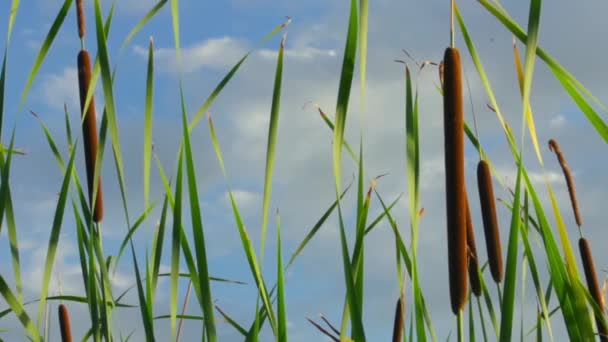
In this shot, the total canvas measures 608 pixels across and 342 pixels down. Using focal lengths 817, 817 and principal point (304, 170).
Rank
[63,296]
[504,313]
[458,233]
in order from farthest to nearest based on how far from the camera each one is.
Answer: [63,296], [458,233], [504,313]

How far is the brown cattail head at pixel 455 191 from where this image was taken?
4.97 ft

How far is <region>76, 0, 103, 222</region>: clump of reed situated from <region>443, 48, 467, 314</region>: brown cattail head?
3.16 ft

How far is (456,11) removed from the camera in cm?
178

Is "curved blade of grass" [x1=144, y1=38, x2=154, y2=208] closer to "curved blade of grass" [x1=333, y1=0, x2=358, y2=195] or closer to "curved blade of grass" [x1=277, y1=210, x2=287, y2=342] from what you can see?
"curved blade of grass" [x1=277, y1=210, x2=287, y2=342]

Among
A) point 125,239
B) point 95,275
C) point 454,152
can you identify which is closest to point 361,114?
point 454,152

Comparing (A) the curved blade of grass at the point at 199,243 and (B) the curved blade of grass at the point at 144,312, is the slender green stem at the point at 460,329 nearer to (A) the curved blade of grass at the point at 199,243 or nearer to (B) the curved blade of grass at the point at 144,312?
(A) the curved blade of grass at the point at 199,243

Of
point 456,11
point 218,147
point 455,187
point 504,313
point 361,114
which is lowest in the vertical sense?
point 504,313

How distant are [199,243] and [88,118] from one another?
0.81 m

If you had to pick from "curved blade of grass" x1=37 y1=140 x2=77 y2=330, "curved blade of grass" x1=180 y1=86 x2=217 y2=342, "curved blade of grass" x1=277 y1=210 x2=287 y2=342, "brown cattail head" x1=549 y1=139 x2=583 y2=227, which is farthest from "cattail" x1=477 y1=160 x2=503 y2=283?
"curved blade of grass" x1=37 y1=140 x2=77 y2=330

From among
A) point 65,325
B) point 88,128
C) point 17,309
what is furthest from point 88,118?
point 65,325

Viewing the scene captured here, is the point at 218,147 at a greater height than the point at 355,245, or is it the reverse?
the point at 218,147

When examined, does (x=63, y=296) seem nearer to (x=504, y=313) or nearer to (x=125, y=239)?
(x=125, y=239)

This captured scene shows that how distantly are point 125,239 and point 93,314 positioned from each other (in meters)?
0.40

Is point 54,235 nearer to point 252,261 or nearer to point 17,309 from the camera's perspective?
point 17,309
